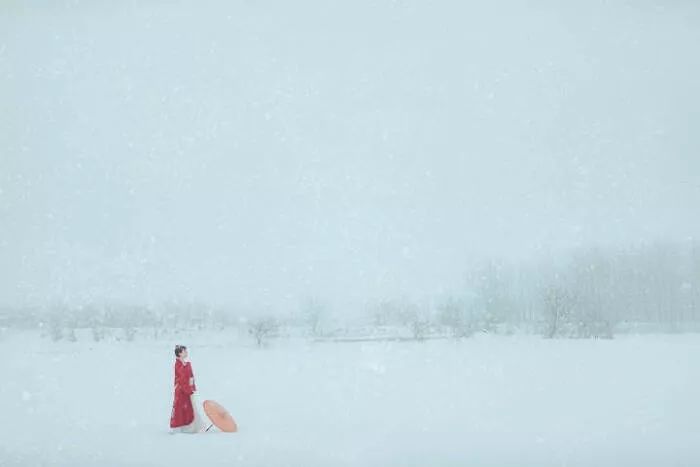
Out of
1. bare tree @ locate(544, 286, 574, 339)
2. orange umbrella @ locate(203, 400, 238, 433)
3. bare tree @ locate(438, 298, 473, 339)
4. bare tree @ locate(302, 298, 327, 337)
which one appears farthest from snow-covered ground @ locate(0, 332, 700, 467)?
bare tree @ locate(302, 298, 327, 337)

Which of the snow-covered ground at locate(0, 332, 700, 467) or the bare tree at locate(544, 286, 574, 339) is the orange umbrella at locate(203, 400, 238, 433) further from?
the bare tree at locate(544, 286, 574, 339)

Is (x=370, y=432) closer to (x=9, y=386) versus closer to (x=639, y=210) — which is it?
(x=9, y=386)

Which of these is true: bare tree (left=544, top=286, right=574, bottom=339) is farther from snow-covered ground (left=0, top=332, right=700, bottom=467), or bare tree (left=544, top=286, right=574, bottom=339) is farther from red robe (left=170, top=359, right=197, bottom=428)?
red robe (left=170, top=359, right=197, bottom=428)

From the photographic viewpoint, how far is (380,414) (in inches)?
401

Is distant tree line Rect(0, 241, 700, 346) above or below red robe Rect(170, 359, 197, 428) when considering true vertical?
above

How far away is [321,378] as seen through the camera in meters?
16.2

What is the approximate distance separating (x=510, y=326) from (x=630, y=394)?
106ft

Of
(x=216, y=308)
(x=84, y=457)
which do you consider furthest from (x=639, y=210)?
(x=84, y=457)

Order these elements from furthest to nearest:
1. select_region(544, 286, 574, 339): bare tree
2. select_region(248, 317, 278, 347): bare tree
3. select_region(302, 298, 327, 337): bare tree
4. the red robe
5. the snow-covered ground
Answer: select_region(302, 298, 327, 337): bare tree
select_region(544, 286, 574, 339): bare tree
select_region(248, 317, 278, 347): bare tree
the red robe
the snow-covered ground

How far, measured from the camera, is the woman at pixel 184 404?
8.34 metres

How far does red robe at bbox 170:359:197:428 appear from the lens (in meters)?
8.33

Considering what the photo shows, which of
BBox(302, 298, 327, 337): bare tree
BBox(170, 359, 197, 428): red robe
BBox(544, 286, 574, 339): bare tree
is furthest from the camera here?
BBox(302, 298, 327, 337): bare tree

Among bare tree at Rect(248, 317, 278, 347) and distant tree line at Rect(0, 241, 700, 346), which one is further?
distant tree line at Rect(0, 241, 700, 346)

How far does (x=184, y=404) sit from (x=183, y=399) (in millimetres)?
62
